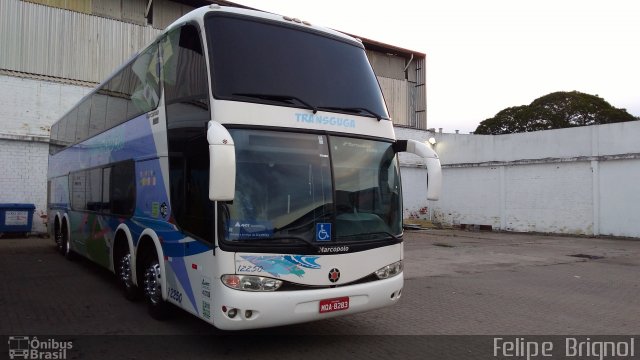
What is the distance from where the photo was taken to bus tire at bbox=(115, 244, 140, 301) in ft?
24.4

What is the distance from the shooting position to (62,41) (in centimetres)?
1923

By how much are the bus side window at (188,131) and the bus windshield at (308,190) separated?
397mm

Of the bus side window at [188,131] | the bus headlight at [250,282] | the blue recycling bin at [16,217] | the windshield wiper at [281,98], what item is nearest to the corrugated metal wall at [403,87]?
the blue recycling bin at [16,217]

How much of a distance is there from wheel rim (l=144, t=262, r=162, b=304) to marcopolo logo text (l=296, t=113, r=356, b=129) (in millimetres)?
2896

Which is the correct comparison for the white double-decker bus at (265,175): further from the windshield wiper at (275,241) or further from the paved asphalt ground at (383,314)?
the paved asphalt ground at (383,314)

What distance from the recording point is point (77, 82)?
1898cm

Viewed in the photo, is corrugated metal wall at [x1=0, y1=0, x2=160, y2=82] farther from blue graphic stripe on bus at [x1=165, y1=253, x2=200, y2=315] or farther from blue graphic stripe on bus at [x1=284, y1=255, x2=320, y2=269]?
blue graphic stripe on bus at [x1=284, y1=255, x2=320, y2=269]

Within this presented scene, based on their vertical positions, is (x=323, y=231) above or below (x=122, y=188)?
below

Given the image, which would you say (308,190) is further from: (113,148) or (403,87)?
(403,87)

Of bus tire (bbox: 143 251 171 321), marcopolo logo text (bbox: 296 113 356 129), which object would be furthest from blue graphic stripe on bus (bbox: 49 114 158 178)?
marcopolo logo text (bbox: 296 113 356 129)

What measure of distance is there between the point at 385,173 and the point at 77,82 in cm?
1704

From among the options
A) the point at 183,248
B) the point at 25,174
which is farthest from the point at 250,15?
the point at 25,174

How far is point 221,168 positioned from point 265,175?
30.9 inches

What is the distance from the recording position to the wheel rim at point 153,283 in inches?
253
